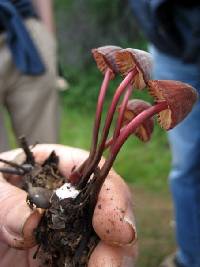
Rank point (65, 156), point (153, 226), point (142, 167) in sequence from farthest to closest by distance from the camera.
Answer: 1. point (142, 167)
2. point (153, 226)
3. point (65, 156)

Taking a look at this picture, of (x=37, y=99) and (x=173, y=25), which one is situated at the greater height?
(x=173, y=25)

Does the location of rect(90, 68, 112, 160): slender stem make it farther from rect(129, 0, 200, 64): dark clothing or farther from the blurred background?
the blurred background

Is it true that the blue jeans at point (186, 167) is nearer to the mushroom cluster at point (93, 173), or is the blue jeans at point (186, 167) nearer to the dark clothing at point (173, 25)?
the dark clothing at point (173, 25)

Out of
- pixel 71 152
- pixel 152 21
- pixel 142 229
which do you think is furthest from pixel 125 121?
pixel 142 229

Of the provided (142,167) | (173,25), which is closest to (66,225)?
(173,25)

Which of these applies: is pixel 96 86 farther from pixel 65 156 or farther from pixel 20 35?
pixel 65 156

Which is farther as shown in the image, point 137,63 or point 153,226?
point 153,226
